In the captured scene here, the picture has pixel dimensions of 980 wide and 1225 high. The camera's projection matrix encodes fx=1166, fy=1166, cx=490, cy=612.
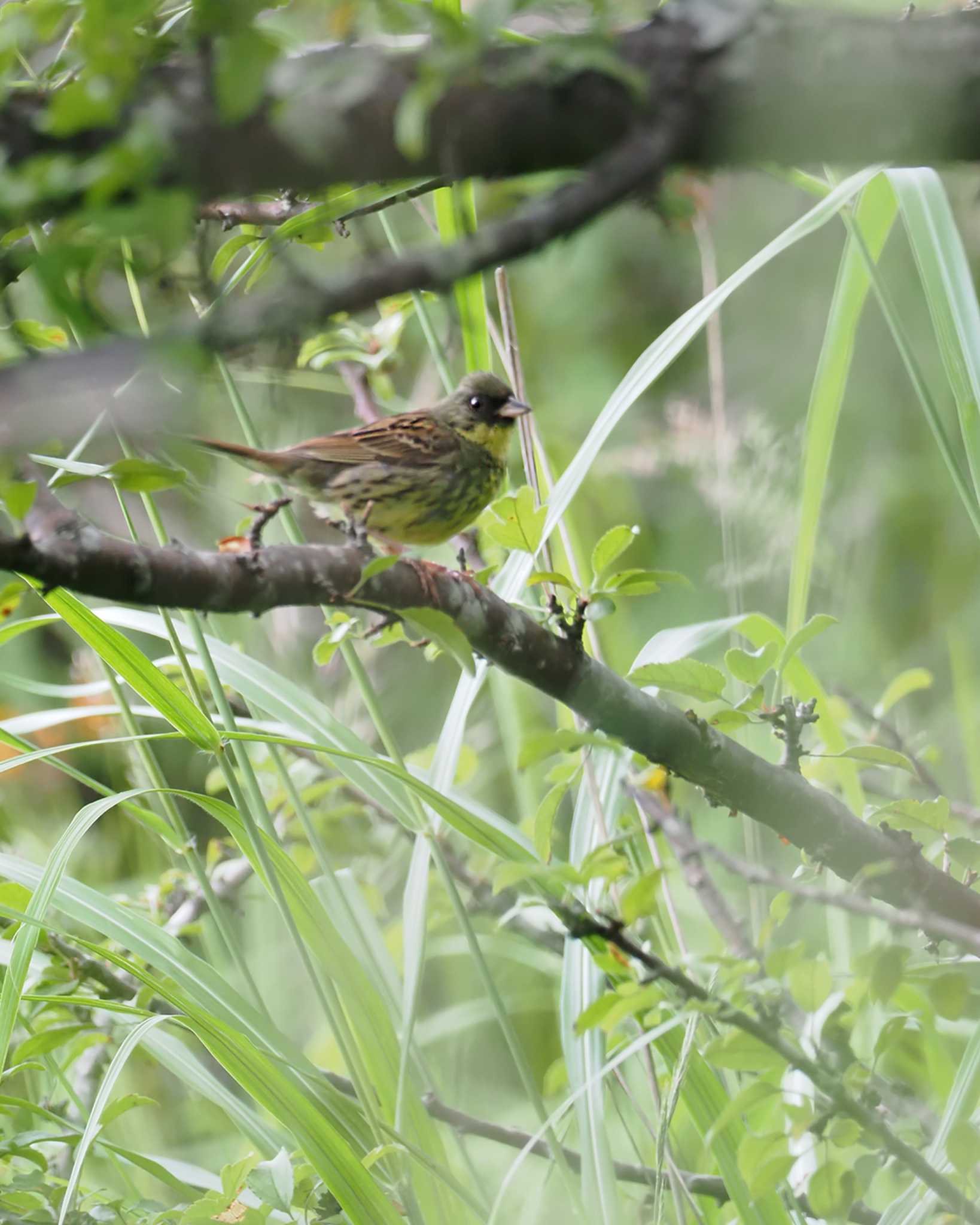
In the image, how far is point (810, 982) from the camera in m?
0.85

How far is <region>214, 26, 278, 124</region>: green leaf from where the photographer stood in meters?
0.53

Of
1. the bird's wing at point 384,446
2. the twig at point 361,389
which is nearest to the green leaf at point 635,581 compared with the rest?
the twig at point 361,389

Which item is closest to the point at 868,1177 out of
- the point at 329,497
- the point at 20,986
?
the point at 20,986

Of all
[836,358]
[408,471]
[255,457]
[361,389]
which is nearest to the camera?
[836,358]

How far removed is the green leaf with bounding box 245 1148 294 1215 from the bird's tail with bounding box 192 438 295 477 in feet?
2.59

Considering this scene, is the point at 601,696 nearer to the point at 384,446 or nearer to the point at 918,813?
the point at 918,813

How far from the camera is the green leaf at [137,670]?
116cm

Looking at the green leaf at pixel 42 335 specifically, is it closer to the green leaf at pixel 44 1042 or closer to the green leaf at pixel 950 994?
the green leaf at pixel 44 1042

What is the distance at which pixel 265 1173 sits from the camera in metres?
1.11

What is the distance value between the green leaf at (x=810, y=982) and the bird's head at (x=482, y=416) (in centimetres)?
146

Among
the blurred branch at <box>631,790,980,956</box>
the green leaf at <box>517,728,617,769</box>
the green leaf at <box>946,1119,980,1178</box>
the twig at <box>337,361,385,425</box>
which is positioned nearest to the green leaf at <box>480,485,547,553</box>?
the green leaf at <box>517,728,617,769</box>

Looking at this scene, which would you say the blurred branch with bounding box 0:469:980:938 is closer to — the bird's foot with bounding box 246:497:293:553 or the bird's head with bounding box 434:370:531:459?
the bird's foot with bounding box 246:497:293:553

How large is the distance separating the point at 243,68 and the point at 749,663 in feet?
2.20

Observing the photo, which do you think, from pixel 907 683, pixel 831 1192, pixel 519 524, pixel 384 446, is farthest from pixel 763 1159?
pixel 384 446
